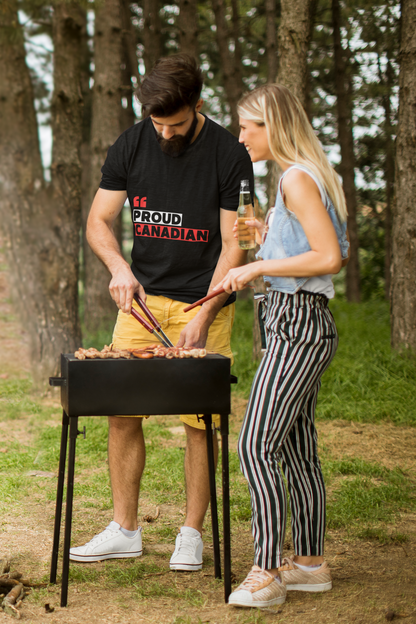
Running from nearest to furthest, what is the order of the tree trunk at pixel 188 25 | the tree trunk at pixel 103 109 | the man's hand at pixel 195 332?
the man's hand at pixel 195 332 < the tree trunk at pixel 103 109 < the tree trunk at pixel 188 25

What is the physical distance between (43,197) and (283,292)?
5.21 m

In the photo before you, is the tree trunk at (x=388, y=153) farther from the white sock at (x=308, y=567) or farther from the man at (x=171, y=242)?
the white sock at (x=308, y=567)

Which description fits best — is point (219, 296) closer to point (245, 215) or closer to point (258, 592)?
point (245, 215)

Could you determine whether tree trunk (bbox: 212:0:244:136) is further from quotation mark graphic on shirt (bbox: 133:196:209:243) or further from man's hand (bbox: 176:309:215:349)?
man's hand (bbox: 176:309:215:349)

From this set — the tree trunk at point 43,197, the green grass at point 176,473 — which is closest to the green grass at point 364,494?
the green grass at point 176,473

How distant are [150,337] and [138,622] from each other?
4.33ft

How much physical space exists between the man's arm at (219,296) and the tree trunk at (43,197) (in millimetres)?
4000

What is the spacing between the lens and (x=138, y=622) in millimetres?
2658

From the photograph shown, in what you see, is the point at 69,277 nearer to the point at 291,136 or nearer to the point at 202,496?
the point at 202,496

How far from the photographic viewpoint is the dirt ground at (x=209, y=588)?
2.69 meters

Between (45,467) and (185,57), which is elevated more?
(185,57)

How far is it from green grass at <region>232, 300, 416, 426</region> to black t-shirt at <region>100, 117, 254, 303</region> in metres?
3.22

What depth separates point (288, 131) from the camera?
260cm

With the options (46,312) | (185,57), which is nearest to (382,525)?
(185,57)
